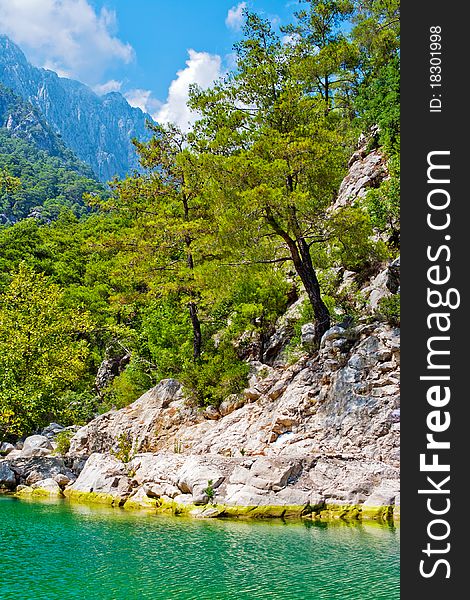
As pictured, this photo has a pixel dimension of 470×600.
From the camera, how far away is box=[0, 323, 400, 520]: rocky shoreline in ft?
46.6

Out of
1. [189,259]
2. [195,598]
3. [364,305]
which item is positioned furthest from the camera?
[189,259]

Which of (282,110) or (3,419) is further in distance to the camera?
(3,419)

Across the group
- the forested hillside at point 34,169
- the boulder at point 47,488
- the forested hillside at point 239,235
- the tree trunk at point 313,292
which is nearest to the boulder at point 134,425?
the forested hillside at point 239,235

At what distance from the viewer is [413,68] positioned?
5590mm

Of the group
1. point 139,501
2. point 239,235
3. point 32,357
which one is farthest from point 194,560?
point 32,357

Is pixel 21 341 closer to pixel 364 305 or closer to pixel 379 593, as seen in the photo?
pixel 364 305

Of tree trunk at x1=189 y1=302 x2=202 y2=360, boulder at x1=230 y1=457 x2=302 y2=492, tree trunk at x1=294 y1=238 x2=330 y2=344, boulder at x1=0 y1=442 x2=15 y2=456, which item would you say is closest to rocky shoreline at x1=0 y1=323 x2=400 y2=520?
boulder at x1=230 y1=457 x2=302 y2=492

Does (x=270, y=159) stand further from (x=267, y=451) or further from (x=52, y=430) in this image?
(x=52, y=430)

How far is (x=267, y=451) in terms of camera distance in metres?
16.4

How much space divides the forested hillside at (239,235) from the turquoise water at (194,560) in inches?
324

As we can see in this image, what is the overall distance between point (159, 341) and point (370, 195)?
11.9 m

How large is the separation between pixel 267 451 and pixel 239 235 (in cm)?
702

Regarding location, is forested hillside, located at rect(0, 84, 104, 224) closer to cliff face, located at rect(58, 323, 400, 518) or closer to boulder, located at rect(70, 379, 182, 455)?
boulder, located at rect(70, 379, 182, 455)

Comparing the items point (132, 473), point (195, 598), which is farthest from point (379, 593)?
point (132, 473)
